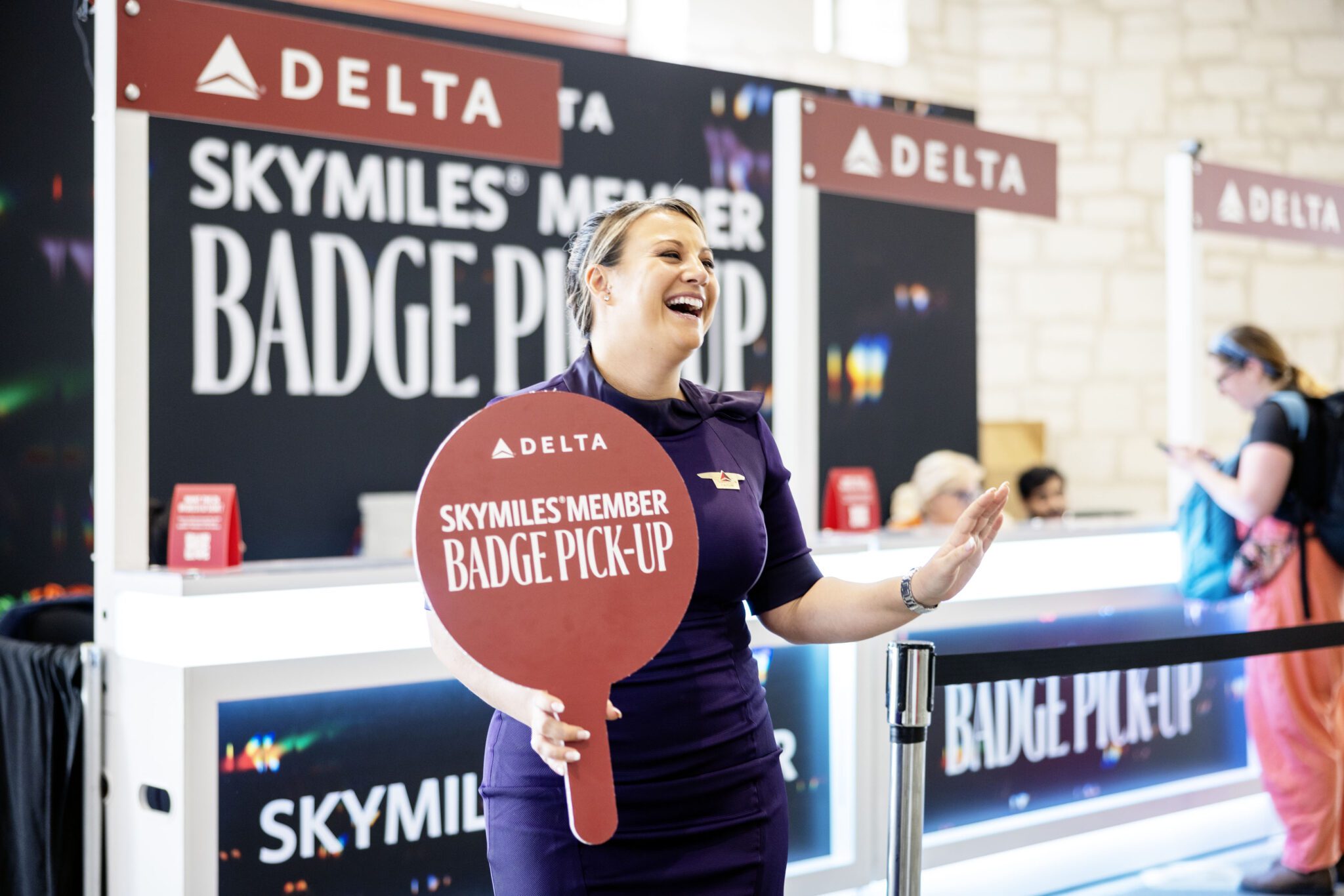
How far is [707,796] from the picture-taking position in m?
1.41

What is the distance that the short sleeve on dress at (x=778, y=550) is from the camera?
1.56m

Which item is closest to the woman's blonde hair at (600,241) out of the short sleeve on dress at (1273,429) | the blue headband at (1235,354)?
the short sleeve on dress at (1273,429)

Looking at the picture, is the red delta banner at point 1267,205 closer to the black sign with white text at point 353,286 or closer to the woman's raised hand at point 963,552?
the black sign with white text at point 353,286

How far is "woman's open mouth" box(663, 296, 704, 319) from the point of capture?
4.86 feet

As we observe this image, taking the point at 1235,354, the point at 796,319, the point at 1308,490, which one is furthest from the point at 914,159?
the point at 1308,490

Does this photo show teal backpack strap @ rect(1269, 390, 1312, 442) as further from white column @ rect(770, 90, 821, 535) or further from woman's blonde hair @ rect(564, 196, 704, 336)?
woman's blonde hair @ rect(564, 196, 704, 336)

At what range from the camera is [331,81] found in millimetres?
2252

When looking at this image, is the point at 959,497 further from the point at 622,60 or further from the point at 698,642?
the point at 698,642

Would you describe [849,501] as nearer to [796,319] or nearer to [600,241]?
[796,319]

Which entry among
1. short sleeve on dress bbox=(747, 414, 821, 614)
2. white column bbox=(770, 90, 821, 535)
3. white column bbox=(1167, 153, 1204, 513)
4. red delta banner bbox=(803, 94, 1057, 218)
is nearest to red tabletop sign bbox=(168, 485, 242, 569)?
short sleeve on dress bbox=(747, 414, 821, 614)

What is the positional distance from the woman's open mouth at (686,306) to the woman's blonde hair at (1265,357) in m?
2.32

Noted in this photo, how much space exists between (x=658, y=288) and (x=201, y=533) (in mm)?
1185

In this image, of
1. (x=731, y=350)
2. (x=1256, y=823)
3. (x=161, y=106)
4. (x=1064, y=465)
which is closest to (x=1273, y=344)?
(x=1256, y=823)

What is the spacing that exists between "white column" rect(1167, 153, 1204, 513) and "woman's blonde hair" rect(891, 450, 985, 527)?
2.77 ft
